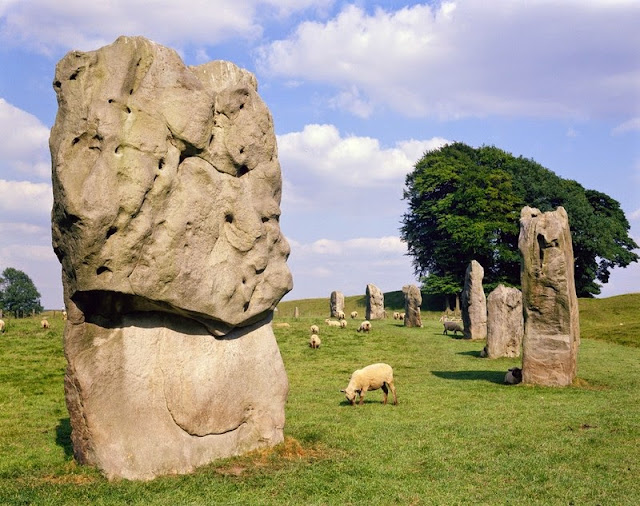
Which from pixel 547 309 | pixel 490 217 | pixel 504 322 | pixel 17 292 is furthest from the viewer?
pixel 17 292

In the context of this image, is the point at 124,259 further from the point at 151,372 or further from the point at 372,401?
the point at 372,401

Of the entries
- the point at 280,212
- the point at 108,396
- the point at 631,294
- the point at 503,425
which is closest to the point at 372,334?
the point at 503,425

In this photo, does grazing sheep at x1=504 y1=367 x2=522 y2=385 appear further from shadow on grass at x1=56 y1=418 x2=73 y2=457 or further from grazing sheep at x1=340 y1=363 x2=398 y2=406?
shadow on grass at x1=56 y1=418 x2=73 y2=457

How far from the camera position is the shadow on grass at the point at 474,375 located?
23281mm

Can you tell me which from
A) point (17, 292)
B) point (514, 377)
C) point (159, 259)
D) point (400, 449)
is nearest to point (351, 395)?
point (400, 449)

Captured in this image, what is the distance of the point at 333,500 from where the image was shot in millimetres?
10008

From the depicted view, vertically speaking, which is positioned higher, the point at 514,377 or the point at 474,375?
the point at 514,377

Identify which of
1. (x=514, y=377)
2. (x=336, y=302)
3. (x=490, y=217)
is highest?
Answer: (x=490, y=217)

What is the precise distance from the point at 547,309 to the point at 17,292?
2643 inches

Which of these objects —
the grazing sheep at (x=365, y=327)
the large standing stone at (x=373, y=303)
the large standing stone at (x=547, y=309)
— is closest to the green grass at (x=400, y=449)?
the large standing stone at (x=547, y=309)

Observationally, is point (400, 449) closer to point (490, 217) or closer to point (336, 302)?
point (336, 302)

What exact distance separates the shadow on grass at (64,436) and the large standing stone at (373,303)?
3537 centimetres

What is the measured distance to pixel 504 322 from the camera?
29.8 meters

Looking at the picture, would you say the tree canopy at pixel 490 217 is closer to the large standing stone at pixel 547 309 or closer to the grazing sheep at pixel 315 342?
the grazing sheep at pixel 315 342
